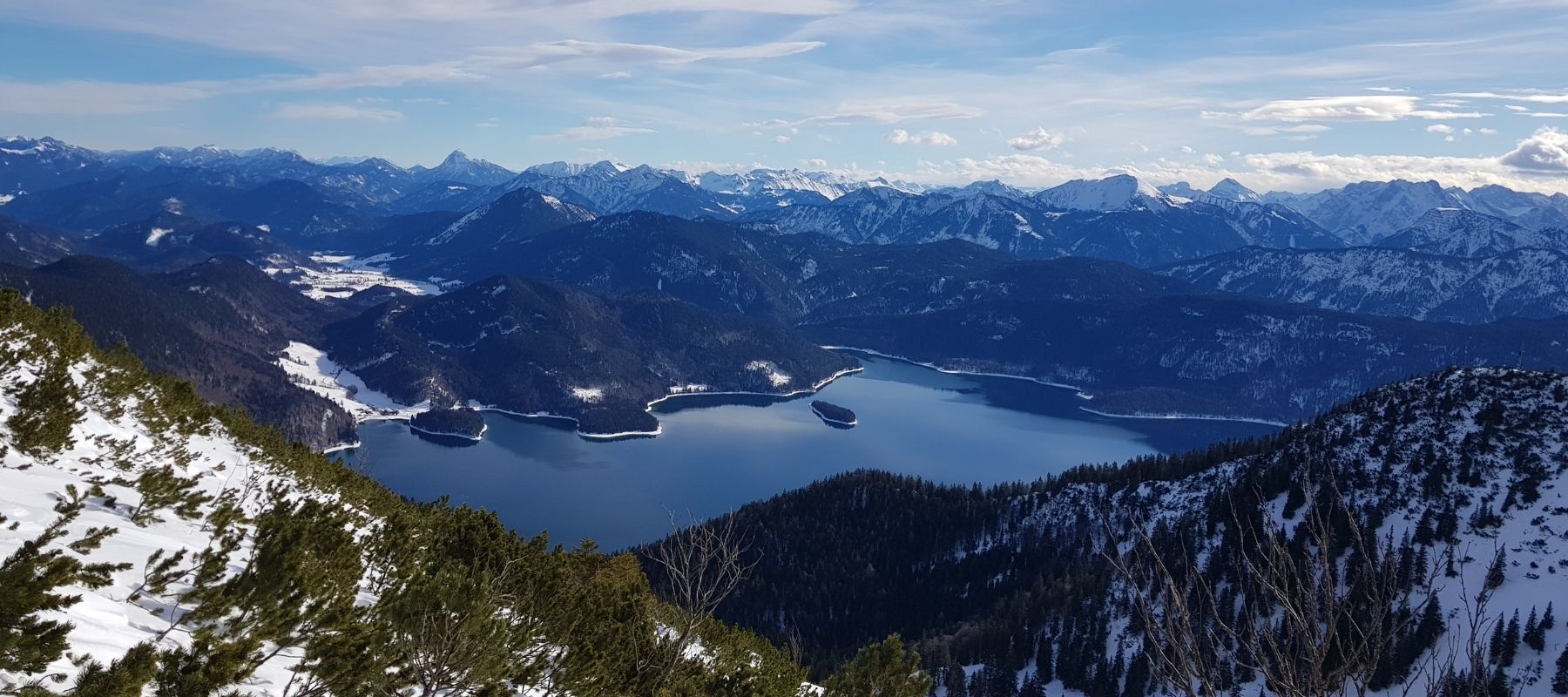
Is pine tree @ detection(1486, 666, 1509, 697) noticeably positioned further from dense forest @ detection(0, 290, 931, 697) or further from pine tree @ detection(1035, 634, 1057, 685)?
dense forest @ detection(0, 290, 931, 697)

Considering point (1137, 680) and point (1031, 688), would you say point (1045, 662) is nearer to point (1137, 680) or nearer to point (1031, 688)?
point (1031, 688)

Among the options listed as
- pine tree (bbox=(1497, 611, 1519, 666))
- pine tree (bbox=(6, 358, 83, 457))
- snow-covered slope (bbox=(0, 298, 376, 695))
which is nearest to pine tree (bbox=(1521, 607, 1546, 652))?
pine tree (bbox=(1497, 611, 1519, 666))

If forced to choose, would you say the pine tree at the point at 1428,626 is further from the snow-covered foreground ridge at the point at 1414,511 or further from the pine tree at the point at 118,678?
the pine tree at the point at 118,678

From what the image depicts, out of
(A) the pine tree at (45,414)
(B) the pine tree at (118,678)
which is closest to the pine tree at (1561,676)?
(B) the pine tree at (118,678)

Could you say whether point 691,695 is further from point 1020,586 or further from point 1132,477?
point 1132,477

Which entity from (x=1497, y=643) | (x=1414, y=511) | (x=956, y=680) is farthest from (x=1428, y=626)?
(x=956, y=680)

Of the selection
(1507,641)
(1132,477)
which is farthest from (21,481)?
(1132,477)
